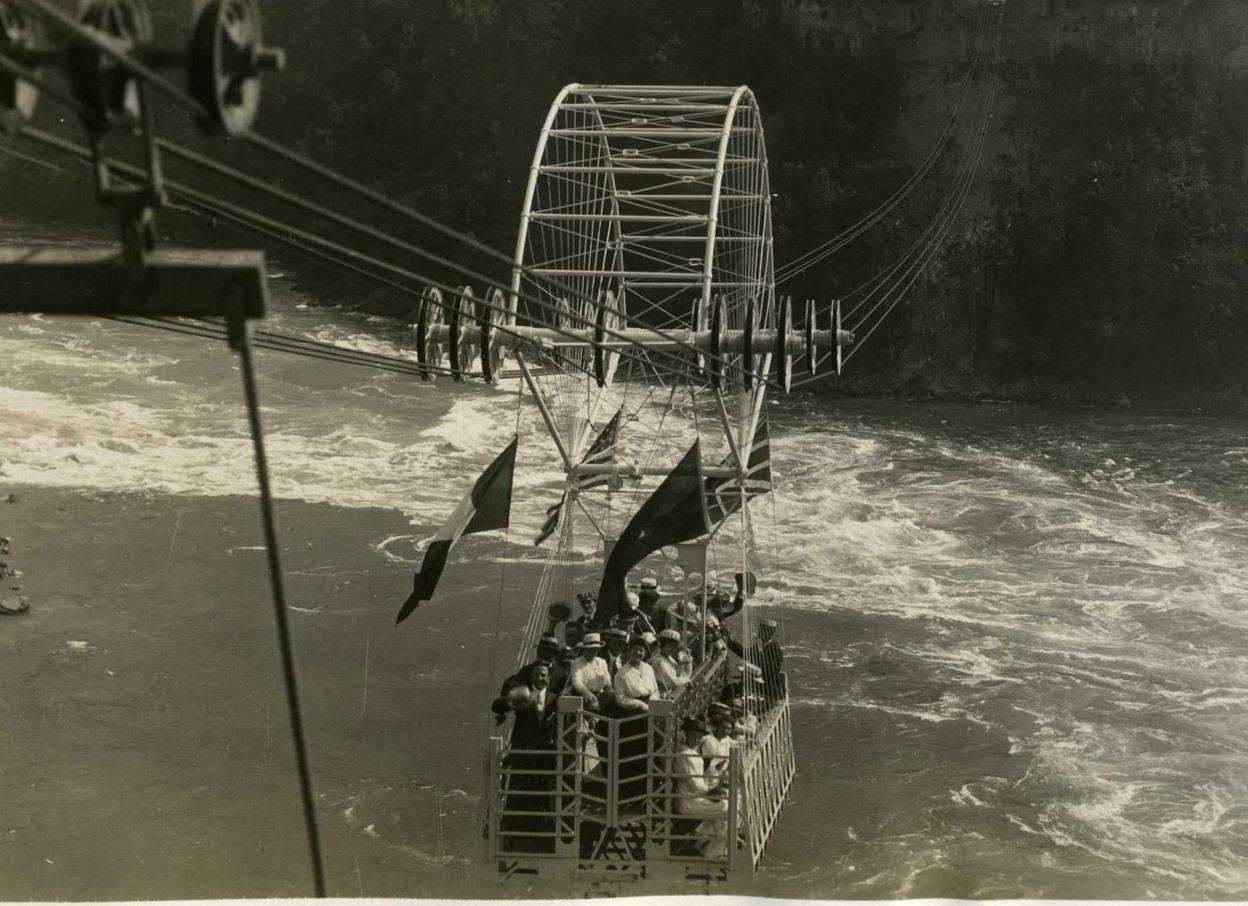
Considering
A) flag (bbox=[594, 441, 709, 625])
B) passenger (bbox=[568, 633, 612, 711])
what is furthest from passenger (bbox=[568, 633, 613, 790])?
flag (bbox=[594, 441, 709, 625])

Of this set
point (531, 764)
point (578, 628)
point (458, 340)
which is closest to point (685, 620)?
point (578, 628)

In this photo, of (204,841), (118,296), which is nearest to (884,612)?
(204,841)

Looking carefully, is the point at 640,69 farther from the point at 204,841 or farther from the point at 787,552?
the point at 204,841

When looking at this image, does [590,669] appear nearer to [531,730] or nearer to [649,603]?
[531,730]

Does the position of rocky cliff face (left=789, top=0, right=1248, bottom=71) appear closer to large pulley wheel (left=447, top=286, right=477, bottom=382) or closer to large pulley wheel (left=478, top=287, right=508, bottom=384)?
large pulley wheel (left=478, top=287, right=508, bottom=384)

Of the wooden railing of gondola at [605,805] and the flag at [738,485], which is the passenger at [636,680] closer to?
the wooden railing of gondola at [605,805]

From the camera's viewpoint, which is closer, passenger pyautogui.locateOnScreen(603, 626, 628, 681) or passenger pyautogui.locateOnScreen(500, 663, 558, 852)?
passenger pyautogui.locateOnScreen(500, 663, 558, 852)
